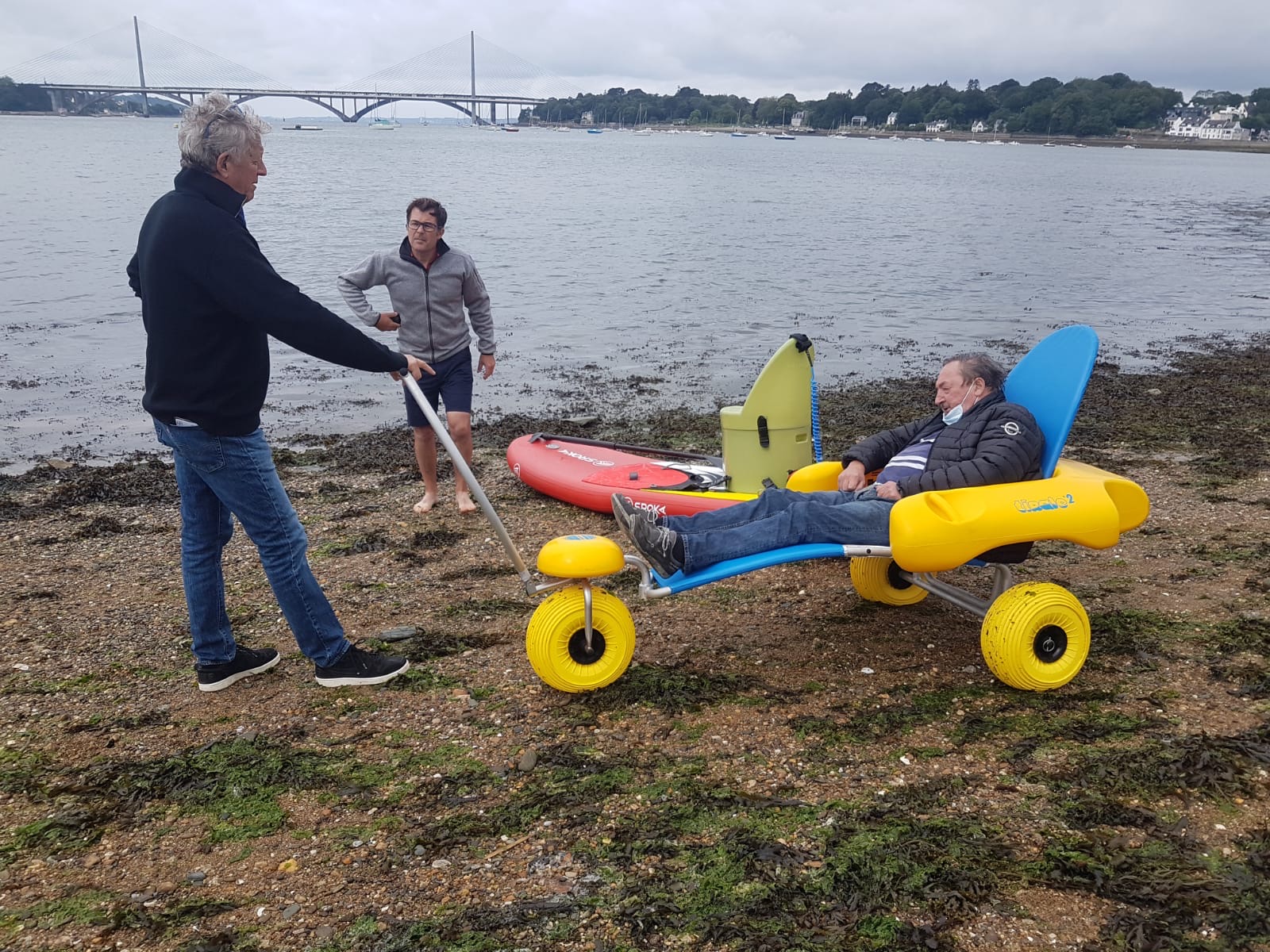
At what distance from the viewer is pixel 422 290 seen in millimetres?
6637

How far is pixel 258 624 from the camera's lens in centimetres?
525

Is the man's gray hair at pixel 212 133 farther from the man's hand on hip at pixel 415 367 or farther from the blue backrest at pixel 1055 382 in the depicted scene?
the blue backrest at pixel 1055 382

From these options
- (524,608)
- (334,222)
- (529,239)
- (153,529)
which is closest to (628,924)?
Answer: (524,608)

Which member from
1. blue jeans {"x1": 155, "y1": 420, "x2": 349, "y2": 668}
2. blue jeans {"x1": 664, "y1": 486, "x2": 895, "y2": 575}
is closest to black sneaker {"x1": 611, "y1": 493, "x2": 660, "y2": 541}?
blue jeans {"x1": 664, "y1": 486, "x2": 895, "y2": 575}

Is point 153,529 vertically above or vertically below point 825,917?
below

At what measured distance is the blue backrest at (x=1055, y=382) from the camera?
4.59 m

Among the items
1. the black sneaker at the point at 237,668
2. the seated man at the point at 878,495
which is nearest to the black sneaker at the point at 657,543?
the seated man at the point at 878,495

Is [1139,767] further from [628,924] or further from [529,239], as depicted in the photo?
[529,239]

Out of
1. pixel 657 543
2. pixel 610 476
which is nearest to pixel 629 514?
pixel 657 543

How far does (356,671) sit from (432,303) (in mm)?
3012

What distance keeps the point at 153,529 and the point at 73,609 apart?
1515 mm

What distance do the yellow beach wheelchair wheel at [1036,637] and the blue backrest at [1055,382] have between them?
653mm

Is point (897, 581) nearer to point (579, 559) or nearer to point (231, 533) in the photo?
point (579, 559)

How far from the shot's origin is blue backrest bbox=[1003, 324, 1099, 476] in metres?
4.59
